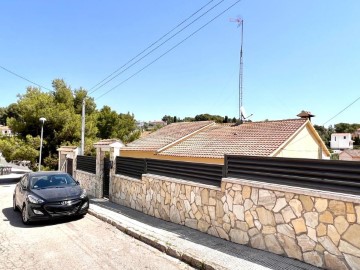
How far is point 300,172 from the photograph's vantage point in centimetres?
509

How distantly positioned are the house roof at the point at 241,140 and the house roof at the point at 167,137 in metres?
0.55

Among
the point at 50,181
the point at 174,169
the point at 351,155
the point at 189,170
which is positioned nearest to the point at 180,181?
the point at 189,170

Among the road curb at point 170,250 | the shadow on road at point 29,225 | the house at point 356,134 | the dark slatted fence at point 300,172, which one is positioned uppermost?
the house at point 356,134

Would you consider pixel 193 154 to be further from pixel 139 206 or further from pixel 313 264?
pixel 313 264

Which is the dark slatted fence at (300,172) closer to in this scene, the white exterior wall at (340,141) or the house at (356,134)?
the white exterior wall at (340,141)

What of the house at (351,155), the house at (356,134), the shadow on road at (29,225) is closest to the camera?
the shadow on road at (29,225)

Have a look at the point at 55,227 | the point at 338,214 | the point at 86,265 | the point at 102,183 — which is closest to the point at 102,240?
the point at 86,265

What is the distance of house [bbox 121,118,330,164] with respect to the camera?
668 inches

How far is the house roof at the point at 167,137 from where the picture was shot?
2161 centimetres

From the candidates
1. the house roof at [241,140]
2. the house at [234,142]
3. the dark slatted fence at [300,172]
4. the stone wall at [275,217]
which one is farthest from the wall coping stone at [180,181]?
the house roof at [241,140]

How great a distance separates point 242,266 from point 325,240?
1352 mm

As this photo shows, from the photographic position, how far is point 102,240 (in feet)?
22.9

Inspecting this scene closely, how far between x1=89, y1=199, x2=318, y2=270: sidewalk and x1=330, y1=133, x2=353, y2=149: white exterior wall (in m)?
85.0

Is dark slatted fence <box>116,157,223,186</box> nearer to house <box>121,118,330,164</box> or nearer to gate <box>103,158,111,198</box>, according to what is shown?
gate <box>103,158,111,198</box>
